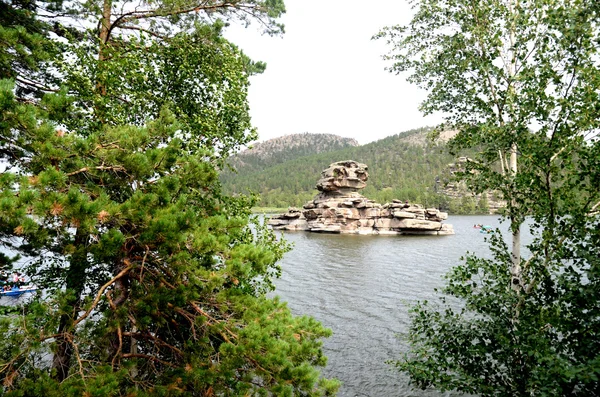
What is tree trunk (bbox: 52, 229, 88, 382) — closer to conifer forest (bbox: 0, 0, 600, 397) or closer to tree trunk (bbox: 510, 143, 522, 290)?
conifer forest (bbox: 0, 0, 600, 397)

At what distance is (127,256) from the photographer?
17.1 ft

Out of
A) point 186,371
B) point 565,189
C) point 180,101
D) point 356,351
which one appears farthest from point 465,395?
point 180,101

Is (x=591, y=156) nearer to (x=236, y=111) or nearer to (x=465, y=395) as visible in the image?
(x=236, y=111)

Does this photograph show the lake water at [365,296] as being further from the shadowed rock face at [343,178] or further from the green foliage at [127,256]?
the shadowed rock face at [343,178]

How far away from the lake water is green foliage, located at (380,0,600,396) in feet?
6.08

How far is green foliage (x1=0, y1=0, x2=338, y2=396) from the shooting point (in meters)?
4.07

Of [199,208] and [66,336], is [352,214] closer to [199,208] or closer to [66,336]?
[199,208]

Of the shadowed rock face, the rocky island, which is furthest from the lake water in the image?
the shadowed rock face

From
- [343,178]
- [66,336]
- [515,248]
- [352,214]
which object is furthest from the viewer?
[343,178]

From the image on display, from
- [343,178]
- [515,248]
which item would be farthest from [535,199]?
[343,178]

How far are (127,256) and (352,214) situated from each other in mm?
69126

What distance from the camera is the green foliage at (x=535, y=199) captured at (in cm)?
576

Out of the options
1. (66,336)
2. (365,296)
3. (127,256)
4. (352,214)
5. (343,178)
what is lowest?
(365,296)

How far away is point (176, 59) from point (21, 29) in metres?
2.57
